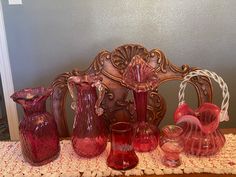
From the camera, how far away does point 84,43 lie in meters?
1.41

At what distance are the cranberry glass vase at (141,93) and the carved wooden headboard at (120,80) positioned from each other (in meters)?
0.06

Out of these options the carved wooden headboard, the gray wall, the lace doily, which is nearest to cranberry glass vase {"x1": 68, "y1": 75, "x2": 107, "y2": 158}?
the lace doily

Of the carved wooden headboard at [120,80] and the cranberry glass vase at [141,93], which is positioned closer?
the cranberry glass vase at [141,93]

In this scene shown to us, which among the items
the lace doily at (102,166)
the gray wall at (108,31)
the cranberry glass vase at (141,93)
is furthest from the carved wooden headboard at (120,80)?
the gray wall at (108,31)

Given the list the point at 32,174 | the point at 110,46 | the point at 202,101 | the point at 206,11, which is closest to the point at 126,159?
the point at 32,174

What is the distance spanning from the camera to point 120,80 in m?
1.01

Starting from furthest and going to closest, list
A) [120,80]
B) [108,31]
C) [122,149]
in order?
[108,31] → [120,80] → [122,149]

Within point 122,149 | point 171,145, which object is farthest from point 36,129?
point 171,145

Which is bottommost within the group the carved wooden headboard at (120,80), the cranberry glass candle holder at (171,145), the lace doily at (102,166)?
the lace doily at (102,166)

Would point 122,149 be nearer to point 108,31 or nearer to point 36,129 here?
point 36,129

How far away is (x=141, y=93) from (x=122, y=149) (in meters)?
0.20

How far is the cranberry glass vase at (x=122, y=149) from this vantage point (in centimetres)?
79

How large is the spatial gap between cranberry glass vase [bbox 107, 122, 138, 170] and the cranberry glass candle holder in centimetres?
10

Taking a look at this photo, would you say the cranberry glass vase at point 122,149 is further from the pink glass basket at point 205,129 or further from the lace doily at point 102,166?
the pink glass basket at point 205,129
